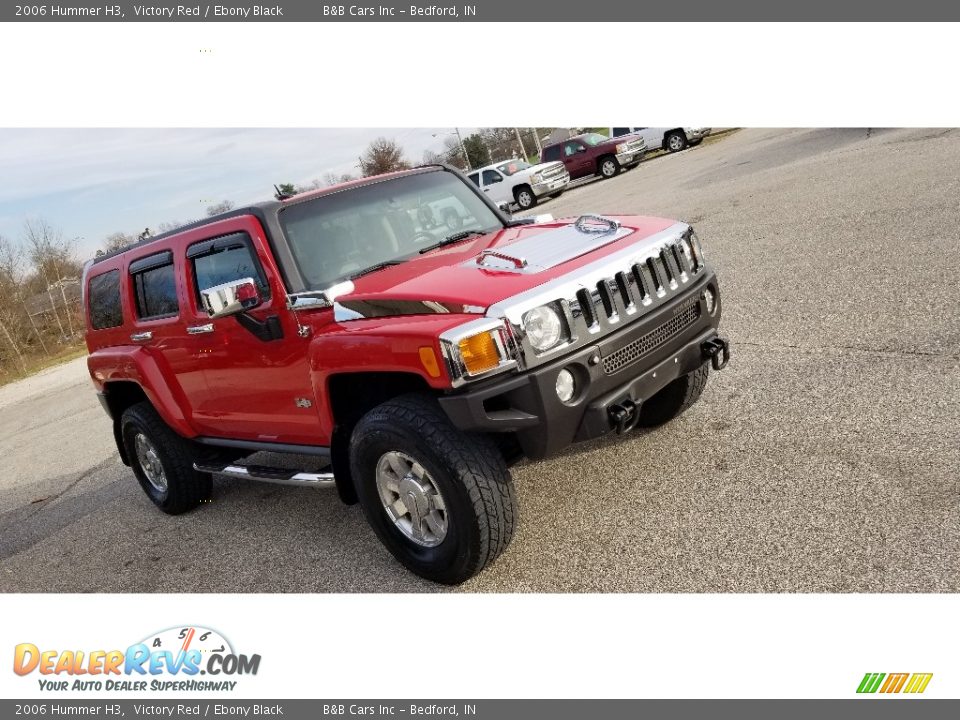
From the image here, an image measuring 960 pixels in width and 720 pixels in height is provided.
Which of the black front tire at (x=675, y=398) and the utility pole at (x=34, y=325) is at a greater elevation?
the black front tire at (x=675, y=398)

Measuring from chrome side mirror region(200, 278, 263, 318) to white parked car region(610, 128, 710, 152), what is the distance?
80.2 feet

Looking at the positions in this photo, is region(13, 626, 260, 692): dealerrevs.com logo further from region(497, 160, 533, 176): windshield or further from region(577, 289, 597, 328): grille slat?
region(497, 160, 533, 176): windshield

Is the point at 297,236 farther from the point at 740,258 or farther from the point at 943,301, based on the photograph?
the point at 740,258

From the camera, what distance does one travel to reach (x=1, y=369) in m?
24.2

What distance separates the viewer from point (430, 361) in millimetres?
3312

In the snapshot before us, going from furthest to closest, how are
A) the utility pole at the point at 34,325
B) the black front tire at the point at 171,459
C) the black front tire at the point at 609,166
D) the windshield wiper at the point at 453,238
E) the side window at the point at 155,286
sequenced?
the utility pole at the point at 34,325 < the black front tire at the point at 609,166 < the black front tire at the point at 171,459 < the side window at the point at 155,286 < the windshield wiper at the point at 453,238

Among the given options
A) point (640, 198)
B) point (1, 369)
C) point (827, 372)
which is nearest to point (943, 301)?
point (827, 372)

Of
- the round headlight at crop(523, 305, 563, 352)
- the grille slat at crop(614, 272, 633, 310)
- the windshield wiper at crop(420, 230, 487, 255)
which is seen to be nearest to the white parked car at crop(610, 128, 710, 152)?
the windshield wiper at crop(420, 230, 487, 255)

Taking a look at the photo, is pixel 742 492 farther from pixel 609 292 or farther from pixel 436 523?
pixel 436 523

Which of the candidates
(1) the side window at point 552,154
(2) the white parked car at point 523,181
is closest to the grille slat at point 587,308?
(2) the white parked car at point 523,181

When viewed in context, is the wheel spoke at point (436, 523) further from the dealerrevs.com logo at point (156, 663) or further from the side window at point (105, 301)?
the side window at point (105, 301)

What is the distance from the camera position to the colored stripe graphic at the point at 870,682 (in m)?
2.80

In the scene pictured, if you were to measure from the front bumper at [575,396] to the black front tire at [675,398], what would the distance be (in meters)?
0.91

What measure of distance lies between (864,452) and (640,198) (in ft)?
41.6
